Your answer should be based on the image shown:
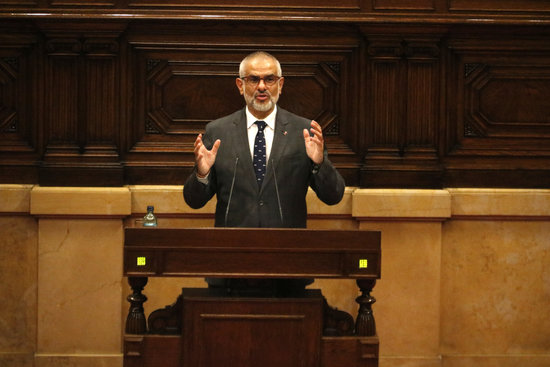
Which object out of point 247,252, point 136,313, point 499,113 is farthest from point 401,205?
point 136,313

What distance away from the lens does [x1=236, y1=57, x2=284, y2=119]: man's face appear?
4445mm

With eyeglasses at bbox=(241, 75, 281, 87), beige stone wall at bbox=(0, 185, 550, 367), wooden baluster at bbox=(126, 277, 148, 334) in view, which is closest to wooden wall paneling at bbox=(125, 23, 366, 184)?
beige stone wall at bbox=(0, 185, 550, 367)

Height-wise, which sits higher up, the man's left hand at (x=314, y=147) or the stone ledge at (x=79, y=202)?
the man's left hand at (x=314, y=147)

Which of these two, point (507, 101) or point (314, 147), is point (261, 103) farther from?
point (507, 101)

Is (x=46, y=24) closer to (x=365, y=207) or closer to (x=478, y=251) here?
(x=365, y=207)

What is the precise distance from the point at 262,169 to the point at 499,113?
2098mm

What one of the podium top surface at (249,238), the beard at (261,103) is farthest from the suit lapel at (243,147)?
the podium top surface at (249,238)

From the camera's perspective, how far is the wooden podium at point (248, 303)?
3.76m

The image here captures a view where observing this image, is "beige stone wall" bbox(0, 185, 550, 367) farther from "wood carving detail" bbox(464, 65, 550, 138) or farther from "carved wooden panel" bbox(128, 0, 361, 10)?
"carved wooden panel" bbox(128, 0, 361, 10)

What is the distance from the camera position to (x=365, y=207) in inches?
225

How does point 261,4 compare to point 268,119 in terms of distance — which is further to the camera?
point 261,4

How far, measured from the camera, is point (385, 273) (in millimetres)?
5766

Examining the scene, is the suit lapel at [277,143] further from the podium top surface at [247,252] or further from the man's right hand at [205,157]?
the podium top surface at [247,252]

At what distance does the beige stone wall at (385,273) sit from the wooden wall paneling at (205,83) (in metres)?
0.24
